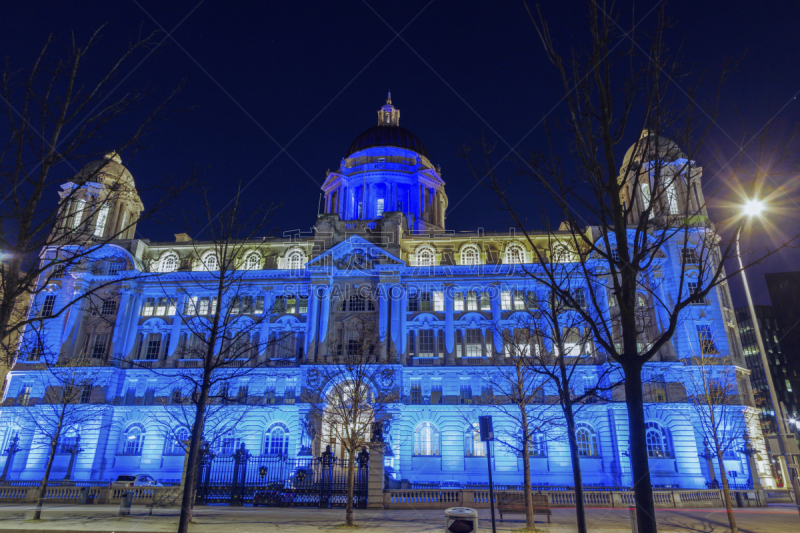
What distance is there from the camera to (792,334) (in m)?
101

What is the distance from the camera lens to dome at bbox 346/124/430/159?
226 feet

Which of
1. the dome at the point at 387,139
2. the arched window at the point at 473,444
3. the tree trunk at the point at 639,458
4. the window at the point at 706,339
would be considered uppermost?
the dome at the point at 387,139

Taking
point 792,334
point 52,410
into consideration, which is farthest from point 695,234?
point 792,334

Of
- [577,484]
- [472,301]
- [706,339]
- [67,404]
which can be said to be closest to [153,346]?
[67,404]

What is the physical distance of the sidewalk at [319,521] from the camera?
19.0 metres

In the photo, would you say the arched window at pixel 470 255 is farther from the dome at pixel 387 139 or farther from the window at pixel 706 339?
the dome at pixel 387 139

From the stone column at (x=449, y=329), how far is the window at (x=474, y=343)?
150 cm

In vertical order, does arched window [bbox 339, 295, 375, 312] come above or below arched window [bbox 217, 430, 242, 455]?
above

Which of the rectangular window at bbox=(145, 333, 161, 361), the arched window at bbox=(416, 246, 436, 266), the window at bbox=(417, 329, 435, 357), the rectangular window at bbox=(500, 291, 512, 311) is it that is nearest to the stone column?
the window at bbox=(417, 329, 435, 357)

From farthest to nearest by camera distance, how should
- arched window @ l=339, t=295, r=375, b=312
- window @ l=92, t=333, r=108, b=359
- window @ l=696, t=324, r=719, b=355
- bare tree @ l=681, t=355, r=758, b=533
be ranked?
window @ l=92, t=333, r=108, b=359 < arched window @ l=339, t=295, r=375, b=312 < window @ l=696, t=324, r=719, b=355 < bare tree @ l=681, t=355, r=758, b=533

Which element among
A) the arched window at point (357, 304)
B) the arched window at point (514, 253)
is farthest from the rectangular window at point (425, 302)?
the arched window at point (514, 253)

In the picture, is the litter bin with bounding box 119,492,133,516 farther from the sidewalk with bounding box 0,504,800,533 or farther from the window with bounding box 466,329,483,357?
the window with bounding box 466,329,483,357

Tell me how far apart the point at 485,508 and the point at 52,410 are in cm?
4114

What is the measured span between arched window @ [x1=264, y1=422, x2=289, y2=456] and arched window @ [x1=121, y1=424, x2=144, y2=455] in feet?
39.7
